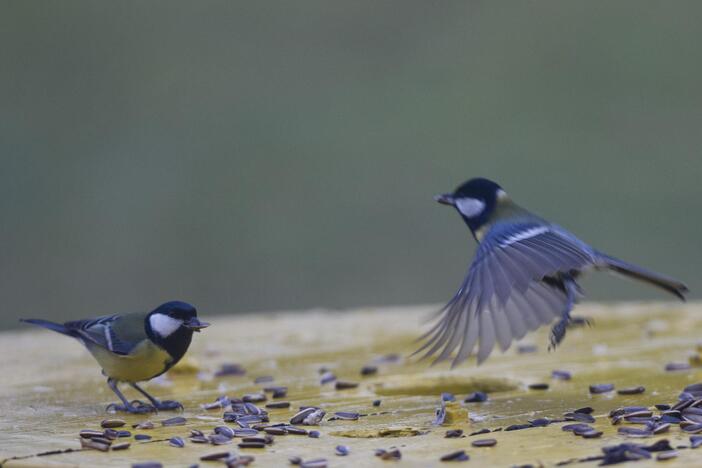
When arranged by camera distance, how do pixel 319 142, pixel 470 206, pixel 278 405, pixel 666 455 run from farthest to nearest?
pixel 319 142, pixel 470 206, pixel 278 405, pixel 666 455

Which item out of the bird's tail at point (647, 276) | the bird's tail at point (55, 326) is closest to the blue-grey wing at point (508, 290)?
the bird's tail at point (647, 276)

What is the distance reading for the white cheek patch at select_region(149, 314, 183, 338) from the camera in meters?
3.96

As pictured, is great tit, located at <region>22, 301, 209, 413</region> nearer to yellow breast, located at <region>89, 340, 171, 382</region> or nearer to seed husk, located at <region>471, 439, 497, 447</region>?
yellow breast, located at <region>89, 340, 171, 382</region>

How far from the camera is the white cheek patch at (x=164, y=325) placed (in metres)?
3.96

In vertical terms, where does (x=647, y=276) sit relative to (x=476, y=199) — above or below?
below

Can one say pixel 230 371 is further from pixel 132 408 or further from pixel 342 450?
pixel 342 450

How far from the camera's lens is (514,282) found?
12.3 ft

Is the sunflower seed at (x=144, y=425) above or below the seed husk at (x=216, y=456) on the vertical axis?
above

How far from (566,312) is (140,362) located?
1.48 m

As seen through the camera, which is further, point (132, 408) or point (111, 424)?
point (132, 408)

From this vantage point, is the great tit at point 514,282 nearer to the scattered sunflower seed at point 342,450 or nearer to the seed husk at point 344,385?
the seed husk at point 344,385

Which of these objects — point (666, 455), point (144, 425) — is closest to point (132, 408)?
point (144, 425)

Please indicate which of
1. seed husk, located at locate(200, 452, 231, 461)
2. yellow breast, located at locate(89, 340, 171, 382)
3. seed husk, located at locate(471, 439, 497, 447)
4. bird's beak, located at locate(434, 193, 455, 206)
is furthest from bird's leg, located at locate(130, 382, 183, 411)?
bird's beak, located at locate(434, 193, 455, 206)

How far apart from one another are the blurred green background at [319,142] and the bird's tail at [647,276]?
705 cm
